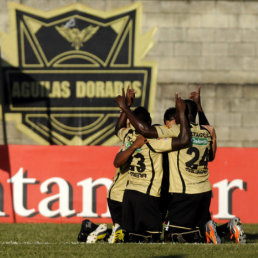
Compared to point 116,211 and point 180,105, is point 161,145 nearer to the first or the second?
point 180,105

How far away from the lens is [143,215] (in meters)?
7.53

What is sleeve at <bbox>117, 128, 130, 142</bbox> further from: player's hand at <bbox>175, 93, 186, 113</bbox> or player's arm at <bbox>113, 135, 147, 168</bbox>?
player's hand at <bbox>175, 93, 186, 113</bbox>

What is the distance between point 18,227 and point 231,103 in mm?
8047

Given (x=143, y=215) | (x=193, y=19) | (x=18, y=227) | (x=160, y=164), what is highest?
(x=193, y=19)

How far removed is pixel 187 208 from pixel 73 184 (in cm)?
384

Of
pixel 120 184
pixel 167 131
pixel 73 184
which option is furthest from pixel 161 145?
pixel 73 184

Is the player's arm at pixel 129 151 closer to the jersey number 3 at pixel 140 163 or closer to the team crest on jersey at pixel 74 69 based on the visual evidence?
the jersey number 3 at pixel 140 163

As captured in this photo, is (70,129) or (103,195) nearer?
(103,195)

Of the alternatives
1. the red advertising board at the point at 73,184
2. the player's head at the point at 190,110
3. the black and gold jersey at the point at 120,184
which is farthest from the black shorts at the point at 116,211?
the red advertising board at the point at 73,184

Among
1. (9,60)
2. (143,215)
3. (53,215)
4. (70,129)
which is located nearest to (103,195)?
(53,215)

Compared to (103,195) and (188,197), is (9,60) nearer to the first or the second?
(103,195)

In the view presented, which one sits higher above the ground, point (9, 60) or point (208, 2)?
point (208, 2)

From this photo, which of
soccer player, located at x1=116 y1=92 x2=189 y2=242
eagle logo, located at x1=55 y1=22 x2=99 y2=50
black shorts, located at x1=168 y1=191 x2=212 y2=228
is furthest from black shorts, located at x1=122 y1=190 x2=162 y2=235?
eagle logo, located at x1=55 y1=22 x2=99 y2=50

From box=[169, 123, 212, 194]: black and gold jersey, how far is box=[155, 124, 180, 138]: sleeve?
19cm
